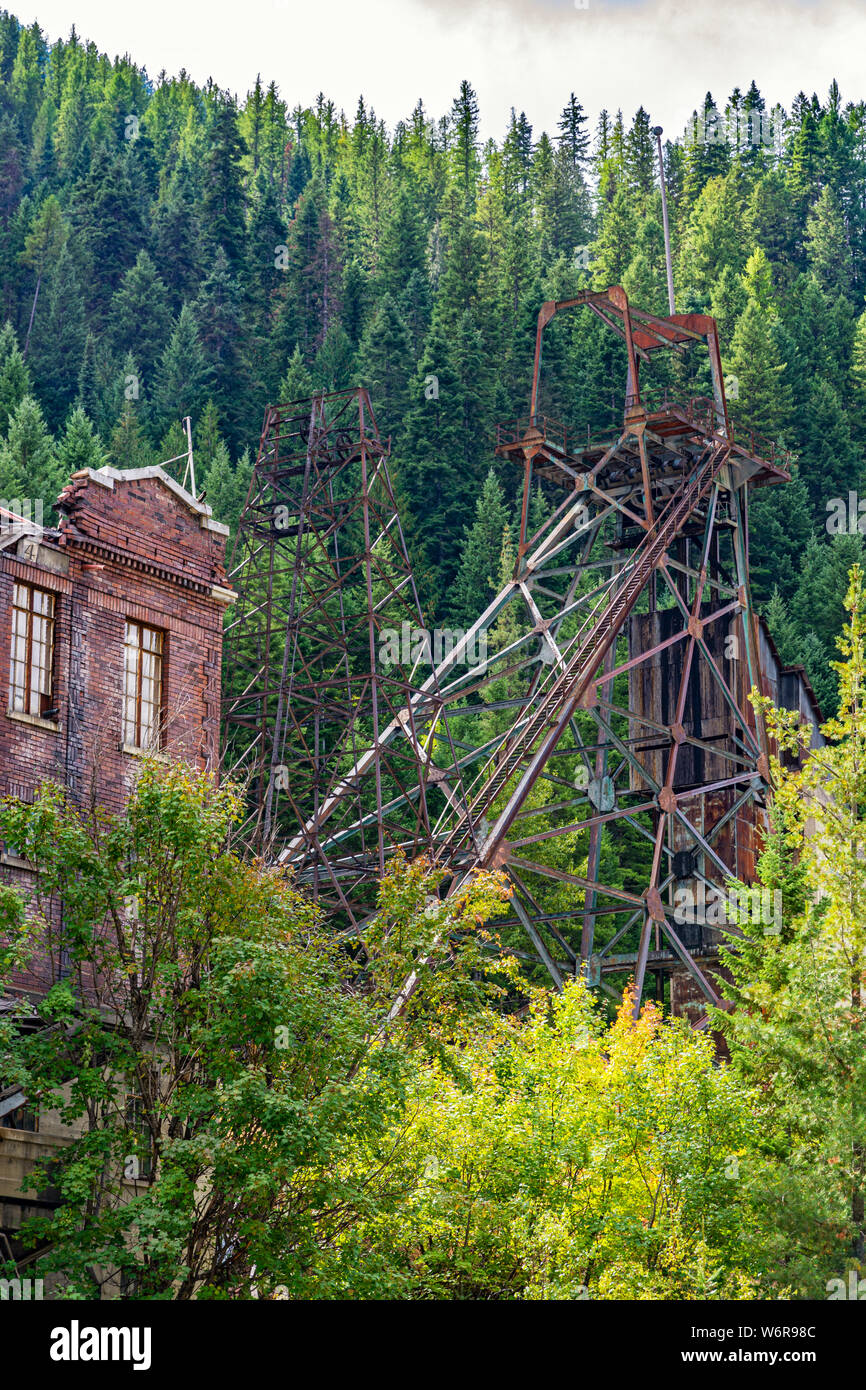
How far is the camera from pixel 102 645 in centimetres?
2895

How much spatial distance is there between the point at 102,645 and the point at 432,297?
2673 inches

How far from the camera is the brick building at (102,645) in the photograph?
89.1 feet

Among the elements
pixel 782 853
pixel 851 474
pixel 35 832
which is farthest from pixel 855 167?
pixel 35 832

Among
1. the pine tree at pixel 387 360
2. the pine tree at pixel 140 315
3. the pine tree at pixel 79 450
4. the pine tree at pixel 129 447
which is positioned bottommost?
the pine tree at pixel 79 450

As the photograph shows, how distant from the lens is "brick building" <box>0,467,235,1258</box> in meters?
27.2

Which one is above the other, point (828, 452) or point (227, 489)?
point (828, 452)

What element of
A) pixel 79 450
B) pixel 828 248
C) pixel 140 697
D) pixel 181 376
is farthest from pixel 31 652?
pixel 828 248

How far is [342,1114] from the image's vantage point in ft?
70.4

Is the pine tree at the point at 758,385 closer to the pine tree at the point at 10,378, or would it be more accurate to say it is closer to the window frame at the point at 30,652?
the pine tree at the point at 10,378

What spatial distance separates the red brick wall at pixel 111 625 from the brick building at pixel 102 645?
0.02 meters

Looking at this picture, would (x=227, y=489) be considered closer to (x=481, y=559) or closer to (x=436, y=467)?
(x=481, y=559)

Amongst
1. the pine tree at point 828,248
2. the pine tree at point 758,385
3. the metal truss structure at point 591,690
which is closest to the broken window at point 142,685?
the metal truss structure at point 591,690

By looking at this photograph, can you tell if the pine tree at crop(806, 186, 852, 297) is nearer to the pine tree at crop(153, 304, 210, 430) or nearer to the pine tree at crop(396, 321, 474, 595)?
the pine tree at crop(396, 321, 474, 595)
